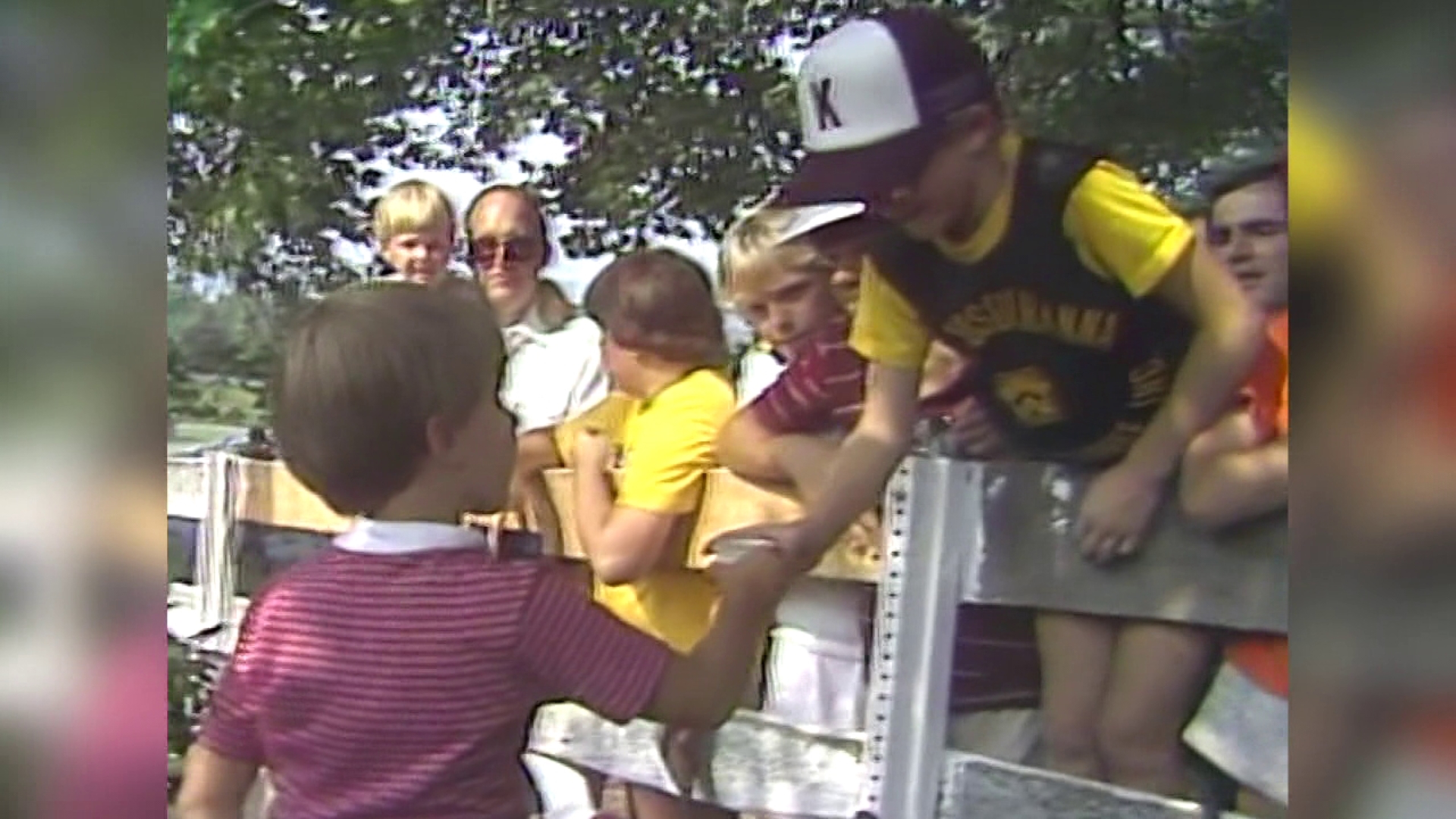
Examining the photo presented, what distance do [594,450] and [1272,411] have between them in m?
0.64

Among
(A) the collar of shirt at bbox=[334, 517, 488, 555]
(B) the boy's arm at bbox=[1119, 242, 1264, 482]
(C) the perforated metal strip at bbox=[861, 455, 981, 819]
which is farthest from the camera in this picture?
(A) the collar of shirt at bbox=[334, 517, 488, 555]

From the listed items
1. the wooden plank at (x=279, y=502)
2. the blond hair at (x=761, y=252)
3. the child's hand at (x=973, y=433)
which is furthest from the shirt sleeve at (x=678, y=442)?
the wooden plank at (x=279, y=502)

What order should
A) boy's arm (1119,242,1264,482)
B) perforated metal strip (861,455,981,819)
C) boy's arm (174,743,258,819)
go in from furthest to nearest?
1. boy's arm (174,743,258,819)
2. perforated metal strip (861,455,981,819)
3. boy's arm (1119,242,1264,482)

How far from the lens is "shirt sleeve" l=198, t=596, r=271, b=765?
2.07 m

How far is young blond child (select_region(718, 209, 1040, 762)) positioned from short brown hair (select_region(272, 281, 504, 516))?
268 millimetres

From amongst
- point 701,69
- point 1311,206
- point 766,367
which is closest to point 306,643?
point 766,367

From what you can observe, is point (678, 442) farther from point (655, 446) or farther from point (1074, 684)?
point (1074, 684)

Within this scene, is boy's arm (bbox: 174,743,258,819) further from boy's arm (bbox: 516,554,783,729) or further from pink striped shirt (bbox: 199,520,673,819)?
boy's arm (bbox: 516,554,783,729)

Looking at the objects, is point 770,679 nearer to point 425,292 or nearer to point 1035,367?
point 1035,367

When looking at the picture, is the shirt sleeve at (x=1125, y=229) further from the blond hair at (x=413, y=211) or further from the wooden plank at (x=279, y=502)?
the wooden plank at (x=279, y=502)

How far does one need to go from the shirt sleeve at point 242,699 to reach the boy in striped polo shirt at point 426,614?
1.0 inches

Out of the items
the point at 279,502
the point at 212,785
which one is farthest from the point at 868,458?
the point at 212,785

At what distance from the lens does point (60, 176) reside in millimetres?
2240

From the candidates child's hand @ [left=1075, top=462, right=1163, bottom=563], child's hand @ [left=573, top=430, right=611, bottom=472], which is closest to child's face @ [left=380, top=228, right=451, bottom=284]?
child's hand @ [left=573, top=430, right=611, bottom=472]
